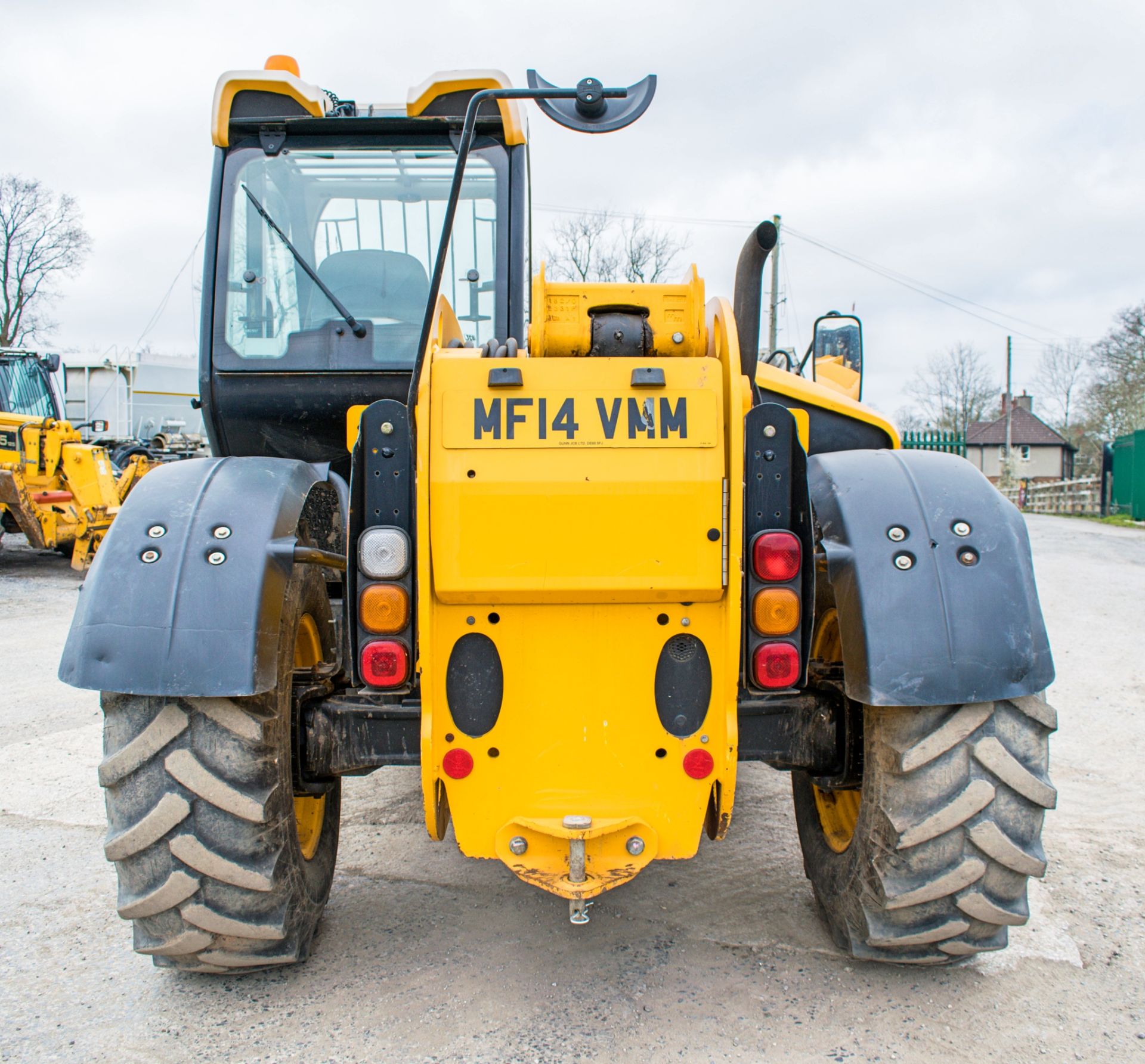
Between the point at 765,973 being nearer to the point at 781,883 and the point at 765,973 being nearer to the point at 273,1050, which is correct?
the point at 781,883

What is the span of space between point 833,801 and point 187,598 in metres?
2.06

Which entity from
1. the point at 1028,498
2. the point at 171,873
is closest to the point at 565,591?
the point at 171,873

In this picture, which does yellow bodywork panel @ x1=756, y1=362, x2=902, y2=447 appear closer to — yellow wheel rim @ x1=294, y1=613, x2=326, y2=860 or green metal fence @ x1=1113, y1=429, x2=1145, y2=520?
yellow wheel rim @ x1=294, y1=613, x2=326, y2=860

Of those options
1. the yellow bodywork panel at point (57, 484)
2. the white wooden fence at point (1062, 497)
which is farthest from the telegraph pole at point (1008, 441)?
the yellow bodywork panel at point (57, 484)

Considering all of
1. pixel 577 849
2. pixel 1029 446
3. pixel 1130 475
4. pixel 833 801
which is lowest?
pixel 833 801

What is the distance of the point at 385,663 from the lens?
2.32 metres

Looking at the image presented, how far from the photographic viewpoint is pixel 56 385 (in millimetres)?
14469

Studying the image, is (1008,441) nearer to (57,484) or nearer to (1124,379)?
(1124,379)

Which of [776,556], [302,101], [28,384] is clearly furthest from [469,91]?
[28,384]

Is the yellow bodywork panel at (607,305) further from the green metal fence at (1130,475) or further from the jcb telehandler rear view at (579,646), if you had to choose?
the green metal fence at (1130,475)

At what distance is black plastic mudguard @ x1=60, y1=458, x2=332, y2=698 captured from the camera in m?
2.17

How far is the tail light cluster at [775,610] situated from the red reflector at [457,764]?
752 mm

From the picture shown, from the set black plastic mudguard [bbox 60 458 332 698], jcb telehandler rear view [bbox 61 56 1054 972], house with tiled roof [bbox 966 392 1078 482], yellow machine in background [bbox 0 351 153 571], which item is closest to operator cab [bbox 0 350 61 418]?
yellow machine in background [bbox 0 351 153 571]

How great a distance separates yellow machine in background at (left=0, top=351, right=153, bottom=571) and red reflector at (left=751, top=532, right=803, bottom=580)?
11772mm
